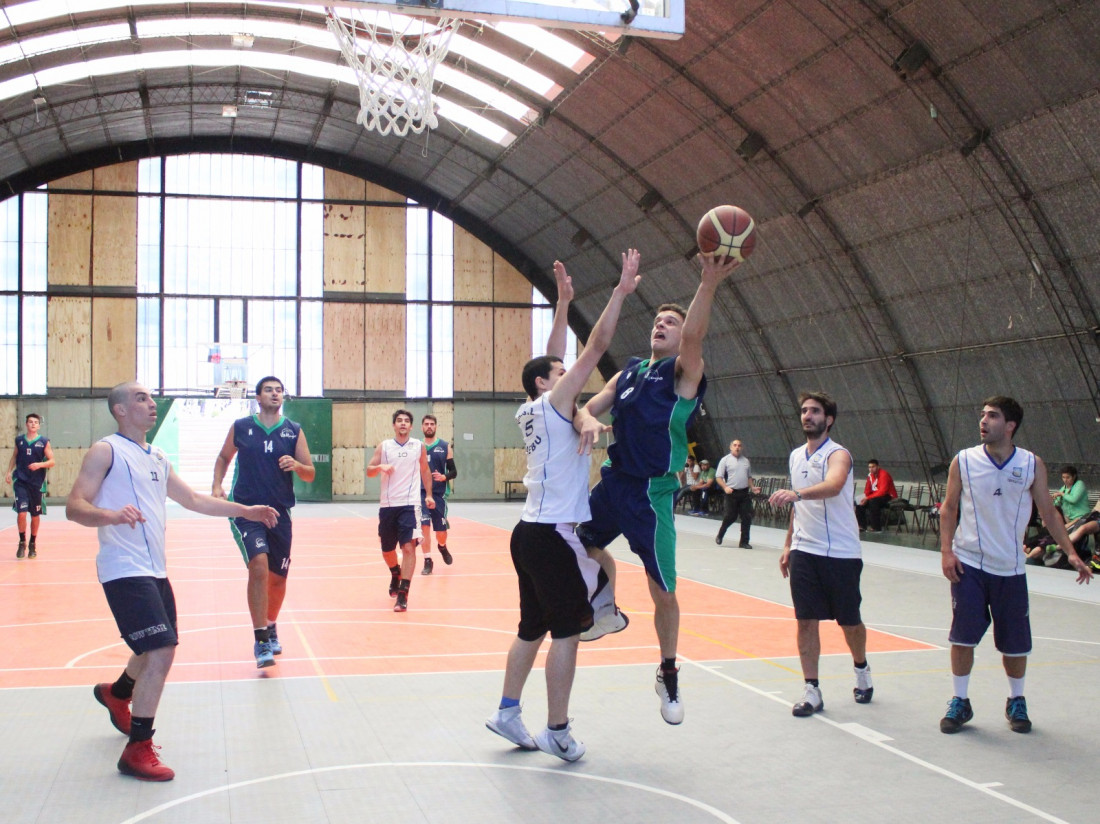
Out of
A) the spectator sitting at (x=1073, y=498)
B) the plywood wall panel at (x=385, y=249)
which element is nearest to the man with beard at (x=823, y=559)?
the spectator sitting at (x=1073, y=498)

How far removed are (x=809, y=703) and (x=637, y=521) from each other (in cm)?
170

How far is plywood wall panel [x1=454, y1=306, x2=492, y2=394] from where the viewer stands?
115ft

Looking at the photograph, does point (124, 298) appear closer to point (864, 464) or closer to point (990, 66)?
point (864, 464)

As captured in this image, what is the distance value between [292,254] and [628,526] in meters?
30.1

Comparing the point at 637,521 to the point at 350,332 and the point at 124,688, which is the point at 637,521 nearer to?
the point at 124,688

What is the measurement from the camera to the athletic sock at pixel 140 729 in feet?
16.4

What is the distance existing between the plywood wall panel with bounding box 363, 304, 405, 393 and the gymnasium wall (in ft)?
0.11

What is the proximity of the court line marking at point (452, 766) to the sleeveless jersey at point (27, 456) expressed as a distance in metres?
12.3

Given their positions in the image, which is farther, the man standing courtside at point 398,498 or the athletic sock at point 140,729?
the man standing courtside at point 398,498

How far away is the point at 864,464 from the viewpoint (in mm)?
25953

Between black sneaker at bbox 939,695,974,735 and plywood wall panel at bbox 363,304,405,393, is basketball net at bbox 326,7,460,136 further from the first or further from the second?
Result: plywood wall panel at bbox 363,304,405,393

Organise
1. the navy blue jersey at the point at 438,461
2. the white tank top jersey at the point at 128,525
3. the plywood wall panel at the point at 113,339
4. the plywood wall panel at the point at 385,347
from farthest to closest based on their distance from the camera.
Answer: the plywood wall panel at the point at 385,347, the plywood wall panel at the point at 113,339, the navy blue jersey at the point at 438,461, the white tank top jersey at the point at 128,525

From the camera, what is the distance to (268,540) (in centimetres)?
770

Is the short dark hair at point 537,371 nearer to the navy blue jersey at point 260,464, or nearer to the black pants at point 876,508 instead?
the navy blue jersey at point 260,464
